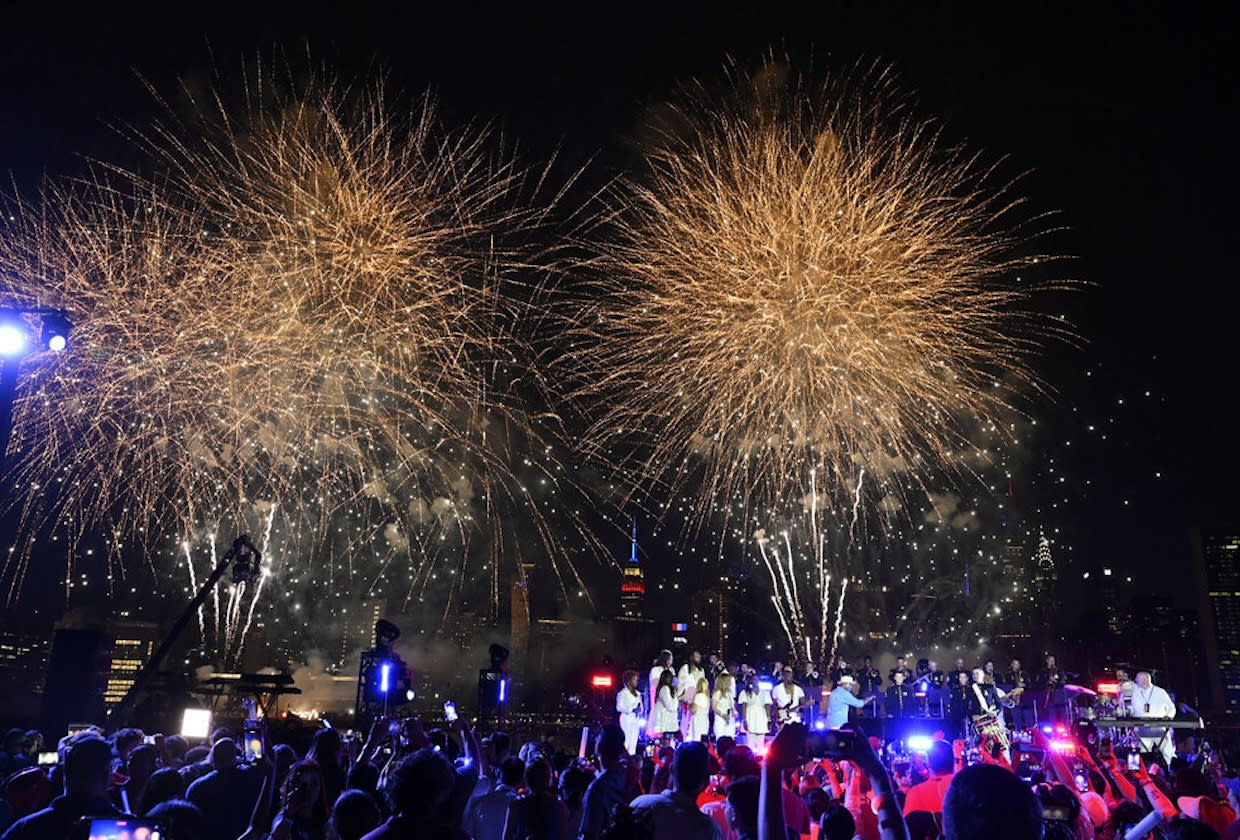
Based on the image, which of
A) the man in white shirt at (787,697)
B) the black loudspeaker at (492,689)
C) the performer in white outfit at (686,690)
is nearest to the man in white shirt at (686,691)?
the performer in white outfit at (686,690)

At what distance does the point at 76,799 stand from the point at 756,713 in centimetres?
1740

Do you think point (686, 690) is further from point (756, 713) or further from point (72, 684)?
point (72, 684)

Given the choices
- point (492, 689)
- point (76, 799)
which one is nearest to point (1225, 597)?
point (492, 689)

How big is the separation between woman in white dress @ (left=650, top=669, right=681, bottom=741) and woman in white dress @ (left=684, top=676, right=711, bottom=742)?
59cm

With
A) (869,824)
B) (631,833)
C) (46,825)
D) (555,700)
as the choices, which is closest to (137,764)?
(46,825)

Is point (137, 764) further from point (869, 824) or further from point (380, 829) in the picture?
point (869, 824)

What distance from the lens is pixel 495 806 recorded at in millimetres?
6543

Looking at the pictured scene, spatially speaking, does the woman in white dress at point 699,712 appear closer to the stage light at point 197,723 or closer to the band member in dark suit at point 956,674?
the band member in dark suit at point 956,674

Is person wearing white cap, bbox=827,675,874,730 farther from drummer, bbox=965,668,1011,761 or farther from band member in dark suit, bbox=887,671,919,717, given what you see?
drummer, bbox=965,668,1011,761

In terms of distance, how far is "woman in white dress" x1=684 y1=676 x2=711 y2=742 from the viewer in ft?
66.0

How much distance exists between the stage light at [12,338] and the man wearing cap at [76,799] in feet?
18.9

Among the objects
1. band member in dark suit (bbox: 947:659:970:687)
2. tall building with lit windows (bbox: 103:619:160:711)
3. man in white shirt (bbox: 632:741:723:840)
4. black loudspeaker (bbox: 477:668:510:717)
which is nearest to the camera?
man in white shirt (bbox: 632:741:723:840)

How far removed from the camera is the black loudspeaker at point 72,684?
1502 centimetres

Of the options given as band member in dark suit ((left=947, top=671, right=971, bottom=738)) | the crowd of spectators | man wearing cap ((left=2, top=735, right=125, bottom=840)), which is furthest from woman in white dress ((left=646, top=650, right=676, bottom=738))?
man wearing cap ((left=2, top=735, right=125, bottom=840))
